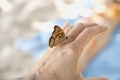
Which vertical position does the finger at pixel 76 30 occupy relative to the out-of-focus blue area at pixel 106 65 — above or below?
above

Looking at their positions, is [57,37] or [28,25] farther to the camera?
[28,25]

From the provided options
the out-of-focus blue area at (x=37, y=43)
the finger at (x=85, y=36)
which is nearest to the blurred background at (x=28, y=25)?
the out-of-focus blue area at (x=37, y=43)

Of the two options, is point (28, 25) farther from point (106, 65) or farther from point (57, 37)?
point (106, 65)

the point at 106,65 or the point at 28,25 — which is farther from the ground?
the point at 28,25

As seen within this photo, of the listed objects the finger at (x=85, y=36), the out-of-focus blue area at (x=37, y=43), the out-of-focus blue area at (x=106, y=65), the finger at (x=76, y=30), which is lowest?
the out-of-focus blue area at (x=106, y=65)

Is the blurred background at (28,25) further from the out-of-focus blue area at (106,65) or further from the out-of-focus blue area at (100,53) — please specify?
the out-of-focus blue area at (106,65)

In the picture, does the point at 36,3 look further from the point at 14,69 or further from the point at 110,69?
the point at 110,69

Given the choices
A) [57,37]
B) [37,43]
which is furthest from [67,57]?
[37,43]
